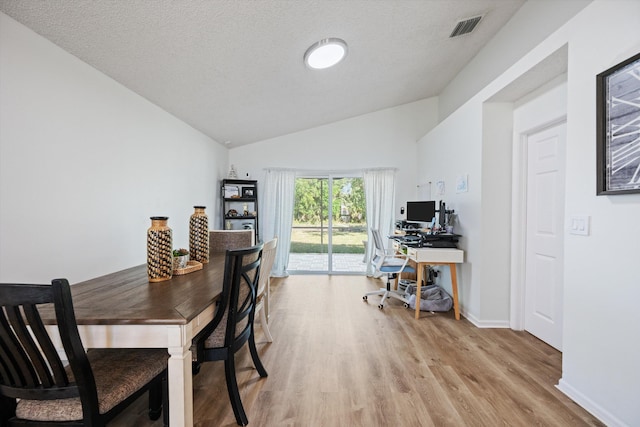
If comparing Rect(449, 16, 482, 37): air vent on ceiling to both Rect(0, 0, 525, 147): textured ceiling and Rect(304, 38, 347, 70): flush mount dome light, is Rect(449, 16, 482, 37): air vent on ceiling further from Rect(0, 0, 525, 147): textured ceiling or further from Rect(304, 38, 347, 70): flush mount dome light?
Rect(304, 38, 347, 70): flush mount dome light

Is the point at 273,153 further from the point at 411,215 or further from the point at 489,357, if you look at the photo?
the point at 489,357

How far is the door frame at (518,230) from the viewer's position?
9.45 ft

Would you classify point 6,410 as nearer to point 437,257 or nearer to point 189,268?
point 189,268

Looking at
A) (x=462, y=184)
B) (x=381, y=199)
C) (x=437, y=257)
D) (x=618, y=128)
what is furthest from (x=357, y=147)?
(x=618, y=128)

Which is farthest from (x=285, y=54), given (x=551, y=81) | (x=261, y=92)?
(x=551, y=81)

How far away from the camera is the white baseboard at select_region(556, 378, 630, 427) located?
1.57 meters

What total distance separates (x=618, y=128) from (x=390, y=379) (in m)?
1.99

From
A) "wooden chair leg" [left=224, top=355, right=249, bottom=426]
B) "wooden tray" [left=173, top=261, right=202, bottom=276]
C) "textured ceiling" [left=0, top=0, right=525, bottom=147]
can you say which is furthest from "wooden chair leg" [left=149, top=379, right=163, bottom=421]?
"textured ceiling" [left=0, top=0, right=525, bottom=147]

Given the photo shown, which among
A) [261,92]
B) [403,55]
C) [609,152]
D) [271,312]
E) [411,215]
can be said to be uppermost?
[403,55]

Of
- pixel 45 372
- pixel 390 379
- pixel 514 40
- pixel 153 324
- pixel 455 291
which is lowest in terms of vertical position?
pixel 390 379

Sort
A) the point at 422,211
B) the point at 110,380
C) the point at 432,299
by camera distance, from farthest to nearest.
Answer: the point at 422,211
the point at 432,299
the point at 110,380

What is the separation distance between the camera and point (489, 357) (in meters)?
2.35

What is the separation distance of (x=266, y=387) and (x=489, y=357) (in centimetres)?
176

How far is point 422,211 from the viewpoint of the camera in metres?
3.96
